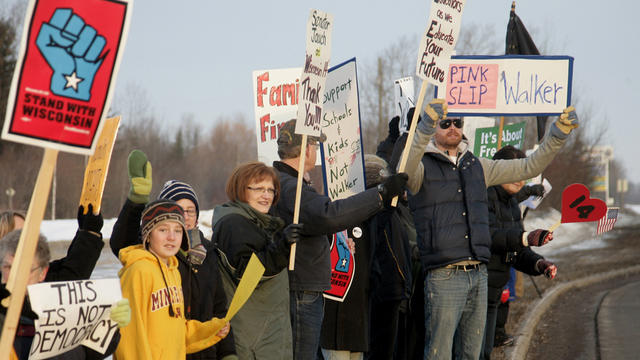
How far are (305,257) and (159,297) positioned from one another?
3.95 ft

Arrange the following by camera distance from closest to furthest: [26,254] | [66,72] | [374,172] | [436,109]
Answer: [26,254], [66,72], [436,109], [374,172]

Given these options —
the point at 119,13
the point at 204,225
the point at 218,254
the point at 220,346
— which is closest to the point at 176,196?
the point at 218,254

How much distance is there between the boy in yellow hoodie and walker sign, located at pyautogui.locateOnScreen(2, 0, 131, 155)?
1.03 meters

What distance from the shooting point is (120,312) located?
3240 mm

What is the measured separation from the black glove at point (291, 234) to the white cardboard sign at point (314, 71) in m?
0.66

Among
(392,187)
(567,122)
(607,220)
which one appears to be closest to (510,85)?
(567,122)

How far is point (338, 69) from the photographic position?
5746 millimetres

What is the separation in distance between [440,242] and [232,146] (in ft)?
325

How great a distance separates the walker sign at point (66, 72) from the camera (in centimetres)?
281

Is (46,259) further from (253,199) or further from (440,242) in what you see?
(440,242)

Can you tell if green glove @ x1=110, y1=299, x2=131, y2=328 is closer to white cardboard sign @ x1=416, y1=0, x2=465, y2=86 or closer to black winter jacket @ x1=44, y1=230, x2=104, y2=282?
black winter jacket @ x1=44, y1=230, x2=104, y2=282

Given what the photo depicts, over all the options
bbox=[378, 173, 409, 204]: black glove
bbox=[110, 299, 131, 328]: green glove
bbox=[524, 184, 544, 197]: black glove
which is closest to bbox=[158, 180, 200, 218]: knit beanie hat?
bbox=[378, 173, 409, 204]: black glove

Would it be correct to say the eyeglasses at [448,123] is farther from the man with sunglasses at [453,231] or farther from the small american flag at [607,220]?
the small american flag at [607,220]

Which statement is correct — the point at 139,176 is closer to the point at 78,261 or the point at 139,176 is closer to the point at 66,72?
the point at 78,261
